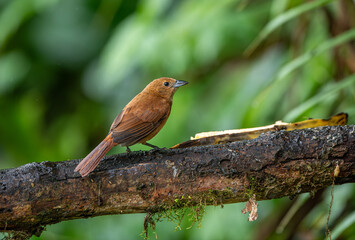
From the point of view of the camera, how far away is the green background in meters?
3.48

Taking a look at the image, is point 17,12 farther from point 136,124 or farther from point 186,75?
point 136,124

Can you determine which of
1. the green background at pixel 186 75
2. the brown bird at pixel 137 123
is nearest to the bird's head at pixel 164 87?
the brown bird at pixel 137 123

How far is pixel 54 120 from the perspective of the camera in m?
7.43

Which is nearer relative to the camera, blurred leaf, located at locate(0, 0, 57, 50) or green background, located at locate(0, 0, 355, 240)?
green background, located at locate(0, 0, 355, 240)

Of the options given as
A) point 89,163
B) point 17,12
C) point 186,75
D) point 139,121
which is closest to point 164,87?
point 139,121

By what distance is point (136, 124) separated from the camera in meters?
2.94

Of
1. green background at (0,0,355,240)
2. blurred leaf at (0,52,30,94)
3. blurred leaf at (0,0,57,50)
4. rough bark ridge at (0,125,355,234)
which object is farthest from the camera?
blurred leaf at (0,52,30,94)

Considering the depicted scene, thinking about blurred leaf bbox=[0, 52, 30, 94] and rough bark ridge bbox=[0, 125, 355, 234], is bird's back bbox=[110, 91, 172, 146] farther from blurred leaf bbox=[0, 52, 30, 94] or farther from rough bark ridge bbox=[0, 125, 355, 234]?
blurred leaf bbox=[0, 52, 30, 94]

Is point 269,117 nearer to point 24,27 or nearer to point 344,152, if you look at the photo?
point 344,152

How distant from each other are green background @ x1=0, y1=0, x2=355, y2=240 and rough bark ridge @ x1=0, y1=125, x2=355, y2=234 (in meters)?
0.56

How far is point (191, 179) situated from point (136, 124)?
76 centimetres

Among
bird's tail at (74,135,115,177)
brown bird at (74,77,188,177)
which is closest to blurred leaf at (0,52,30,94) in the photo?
brown bird at (74,77,188,177)

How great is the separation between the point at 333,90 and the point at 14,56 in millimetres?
5471

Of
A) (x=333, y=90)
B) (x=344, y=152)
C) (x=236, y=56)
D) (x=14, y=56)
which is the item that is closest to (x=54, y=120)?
(x=14, y=56)
